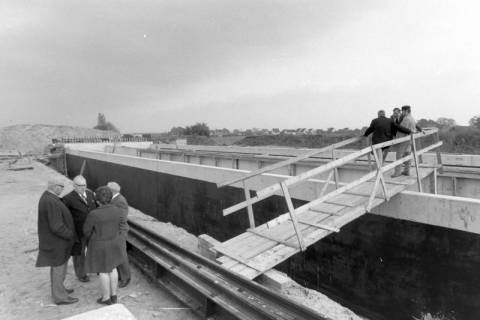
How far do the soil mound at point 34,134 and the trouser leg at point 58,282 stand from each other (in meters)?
50.1

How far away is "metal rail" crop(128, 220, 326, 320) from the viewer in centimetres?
368

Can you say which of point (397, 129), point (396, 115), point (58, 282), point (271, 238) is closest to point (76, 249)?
point (58, 282)

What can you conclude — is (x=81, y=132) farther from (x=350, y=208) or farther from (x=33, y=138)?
(x=350, y=208)

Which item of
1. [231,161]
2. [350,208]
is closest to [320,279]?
[350,208]

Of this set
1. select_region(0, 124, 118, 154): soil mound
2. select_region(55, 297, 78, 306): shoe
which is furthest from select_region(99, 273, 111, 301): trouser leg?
select_region(0, 124, 118, 154): soil mound

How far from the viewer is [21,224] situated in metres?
9.52

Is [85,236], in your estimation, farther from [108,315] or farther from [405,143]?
[405,143]

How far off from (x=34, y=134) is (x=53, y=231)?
6551cm

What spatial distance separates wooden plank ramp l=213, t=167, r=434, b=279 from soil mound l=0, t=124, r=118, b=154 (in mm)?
50307

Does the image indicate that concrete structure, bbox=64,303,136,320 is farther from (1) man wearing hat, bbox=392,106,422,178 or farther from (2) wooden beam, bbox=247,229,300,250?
(1) man wearing hat, bbox=392,106,422,178

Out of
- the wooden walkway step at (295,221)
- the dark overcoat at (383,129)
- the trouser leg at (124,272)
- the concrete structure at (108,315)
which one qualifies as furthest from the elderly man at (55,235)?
the dark overcoat at (383,129)

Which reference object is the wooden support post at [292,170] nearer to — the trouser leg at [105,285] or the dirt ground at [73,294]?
the dirt ground at [73,294]

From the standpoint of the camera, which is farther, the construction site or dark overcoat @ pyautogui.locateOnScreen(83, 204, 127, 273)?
the construction site

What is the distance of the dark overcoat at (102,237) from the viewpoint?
14.2ft
